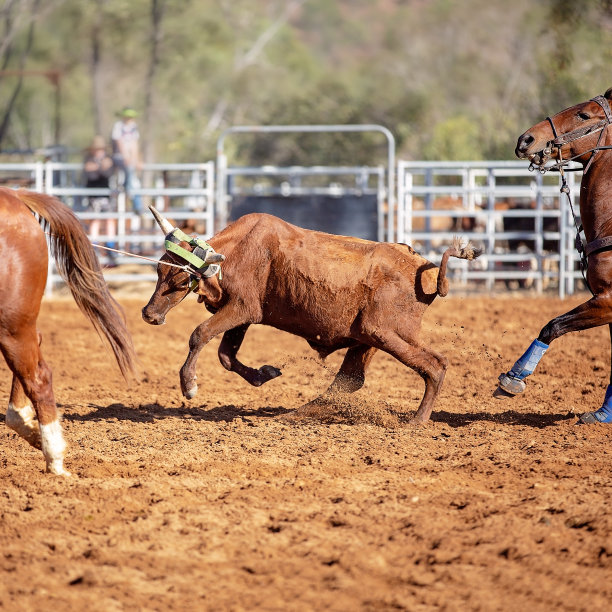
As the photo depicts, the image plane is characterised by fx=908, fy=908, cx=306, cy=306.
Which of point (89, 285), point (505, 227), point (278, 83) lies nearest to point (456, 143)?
point (505, 227)

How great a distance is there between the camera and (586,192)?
5980 mm

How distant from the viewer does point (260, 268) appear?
6.02m

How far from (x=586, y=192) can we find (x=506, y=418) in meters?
1.62

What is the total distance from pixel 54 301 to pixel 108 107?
31.7 metres

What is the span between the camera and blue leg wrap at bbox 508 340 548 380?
5.84m

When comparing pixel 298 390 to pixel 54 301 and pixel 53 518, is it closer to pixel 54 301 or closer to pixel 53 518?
pixel 53 518

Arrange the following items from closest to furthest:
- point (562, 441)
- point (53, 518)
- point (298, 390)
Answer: point (53, 518)
point (562, 441)
point (298, 390)

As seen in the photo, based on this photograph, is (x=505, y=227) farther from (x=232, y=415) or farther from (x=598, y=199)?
(x=232, y=415)

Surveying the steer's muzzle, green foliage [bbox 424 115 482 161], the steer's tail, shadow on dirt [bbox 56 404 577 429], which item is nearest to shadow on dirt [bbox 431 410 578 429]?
shadow on dirt [bbox 56 404 577 429]

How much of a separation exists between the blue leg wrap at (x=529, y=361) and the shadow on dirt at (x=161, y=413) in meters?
1.69

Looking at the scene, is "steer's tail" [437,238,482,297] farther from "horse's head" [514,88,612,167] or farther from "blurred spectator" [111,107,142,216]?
"blurred spectator" [111,107,142,216]

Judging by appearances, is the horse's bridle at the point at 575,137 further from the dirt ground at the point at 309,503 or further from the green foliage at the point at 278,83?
the green foliage at the point at 278,83

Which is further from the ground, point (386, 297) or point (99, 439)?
point (386, 297)

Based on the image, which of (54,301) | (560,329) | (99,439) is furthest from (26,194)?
(54,301)
